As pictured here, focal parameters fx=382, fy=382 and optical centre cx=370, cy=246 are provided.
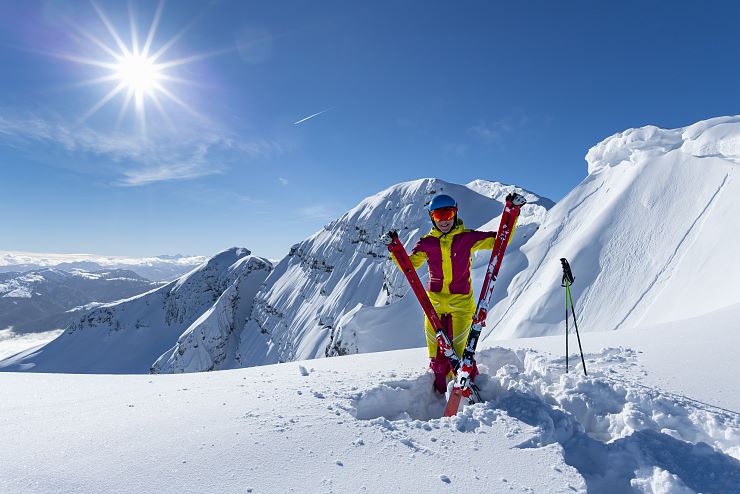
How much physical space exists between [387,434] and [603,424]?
5.31ft

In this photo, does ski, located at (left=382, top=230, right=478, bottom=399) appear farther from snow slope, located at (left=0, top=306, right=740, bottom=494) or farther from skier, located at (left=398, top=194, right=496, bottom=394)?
snow slope, located at (left=0, top=306, right=740, bottom=494)

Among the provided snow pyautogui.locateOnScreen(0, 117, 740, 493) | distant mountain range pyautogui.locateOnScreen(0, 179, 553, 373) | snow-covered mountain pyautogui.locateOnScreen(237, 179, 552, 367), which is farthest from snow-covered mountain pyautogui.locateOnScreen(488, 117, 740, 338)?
snow-covered mountain pyautogui.locateOnScreen(237, 179, 552, 367)

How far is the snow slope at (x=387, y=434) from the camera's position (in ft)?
6.48

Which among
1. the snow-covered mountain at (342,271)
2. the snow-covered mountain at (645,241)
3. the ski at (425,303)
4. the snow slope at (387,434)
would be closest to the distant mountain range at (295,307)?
the snow-covered mountain at (342,271)

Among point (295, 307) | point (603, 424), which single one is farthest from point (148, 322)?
point (603, 424)

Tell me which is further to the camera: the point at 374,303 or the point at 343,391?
the point at 374,303

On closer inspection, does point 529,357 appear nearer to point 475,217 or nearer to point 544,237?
point 544,237

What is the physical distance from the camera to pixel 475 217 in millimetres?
42969

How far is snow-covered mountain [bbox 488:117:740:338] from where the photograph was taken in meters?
10.1

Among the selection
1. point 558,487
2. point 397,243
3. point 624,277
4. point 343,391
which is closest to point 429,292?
point 397,243

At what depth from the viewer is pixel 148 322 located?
96.6 m

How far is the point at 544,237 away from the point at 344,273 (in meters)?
36.6

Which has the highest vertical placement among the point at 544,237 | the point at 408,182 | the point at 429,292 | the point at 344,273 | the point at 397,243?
the point at 408,182

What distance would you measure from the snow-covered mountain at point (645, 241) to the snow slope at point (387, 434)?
689 centimetres
